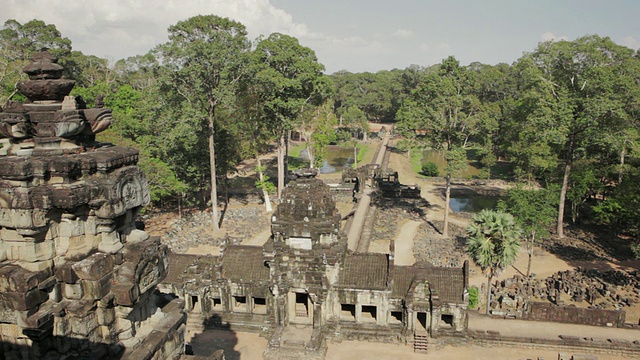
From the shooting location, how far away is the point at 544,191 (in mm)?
33219

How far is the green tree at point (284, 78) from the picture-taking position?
38.8 meters

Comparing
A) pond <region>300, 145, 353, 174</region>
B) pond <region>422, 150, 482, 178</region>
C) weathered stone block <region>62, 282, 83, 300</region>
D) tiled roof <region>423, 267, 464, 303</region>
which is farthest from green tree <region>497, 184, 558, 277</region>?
pond <region>300, 145, 353, 174</region>

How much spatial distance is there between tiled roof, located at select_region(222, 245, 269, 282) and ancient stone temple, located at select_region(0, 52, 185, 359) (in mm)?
14416

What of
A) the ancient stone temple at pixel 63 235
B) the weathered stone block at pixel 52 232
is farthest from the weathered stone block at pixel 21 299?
the weathered stone block at pixel 52 232

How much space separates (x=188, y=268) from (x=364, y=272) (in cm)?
972

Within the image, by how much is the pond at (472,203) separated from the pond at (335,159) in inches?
982

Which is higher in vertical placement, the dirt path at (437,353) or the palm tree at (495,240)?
the palm tree at (495,240)

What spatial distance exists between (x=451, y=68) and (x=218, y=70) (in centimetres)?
1853

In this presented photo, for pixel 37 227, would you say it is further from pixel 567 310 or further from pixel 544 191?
pixel 544 191

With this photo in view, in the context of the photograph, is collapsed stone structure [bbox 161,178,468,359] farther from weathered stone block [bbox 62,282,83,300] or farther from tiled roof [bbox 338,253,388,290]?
weathered stone block [bbox 62,282,83,300]

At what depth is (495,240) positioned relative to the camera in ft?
81.7

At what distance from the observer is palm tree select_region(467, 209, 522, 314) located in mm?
24203

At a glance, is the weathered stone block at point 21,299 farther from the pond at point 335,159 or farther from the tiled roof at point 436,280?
the pond at point 335,159

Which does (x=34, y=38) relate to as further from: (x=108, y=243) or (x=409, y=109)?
(x=108, y=243)
